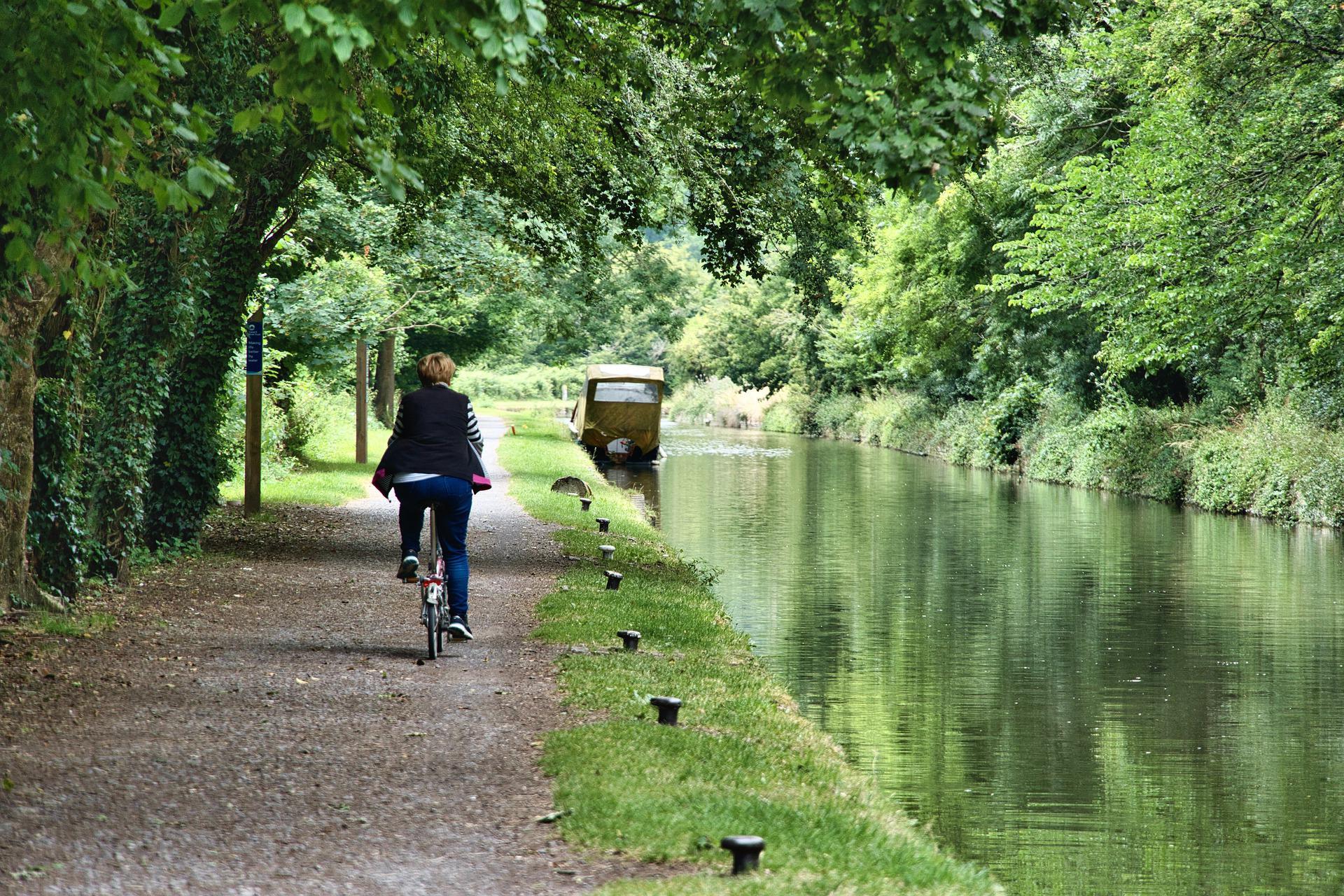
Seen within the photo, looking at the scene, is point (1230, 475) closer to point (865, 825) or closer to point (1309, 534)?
point (1309, 534)

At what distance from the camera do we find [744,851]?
5129mm

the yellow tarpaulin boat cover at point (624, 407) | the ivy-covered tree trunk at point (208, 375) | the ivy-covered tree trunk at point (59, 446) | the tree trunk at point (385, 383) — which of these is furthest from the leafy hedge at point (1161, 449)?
the ivy-covered tree trunk at point (59, 446)

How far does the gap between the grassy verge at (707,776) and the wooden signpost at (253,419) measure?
6985 millimetres

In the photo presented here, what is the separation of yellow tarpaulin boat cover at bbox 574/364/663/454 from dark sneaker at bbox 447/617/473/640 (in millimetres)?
35028

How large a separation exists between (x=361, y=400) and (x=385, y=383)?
10623mm

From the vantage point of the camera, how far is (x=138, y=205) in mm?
12562

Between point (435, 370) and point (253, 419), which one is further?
point (253, 419)

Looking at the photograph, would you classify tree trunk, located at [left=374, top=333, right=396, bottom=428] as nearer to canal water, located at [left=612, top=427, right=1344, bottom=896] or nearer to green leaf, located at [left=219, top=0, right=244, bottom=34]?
canal water, located at [left=612, top=427, right=1344, bottom=896]

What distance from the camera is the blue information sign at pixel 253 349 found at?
17578 mm

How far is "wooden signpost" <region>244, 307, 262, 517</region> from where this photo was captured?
694 inches

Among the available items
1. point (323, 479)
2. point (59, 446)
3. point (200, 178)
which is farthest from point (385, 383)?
point (200, 178)

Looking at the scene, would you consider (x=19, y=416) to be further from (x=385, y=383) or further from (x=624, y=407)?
(x=624, y=407)

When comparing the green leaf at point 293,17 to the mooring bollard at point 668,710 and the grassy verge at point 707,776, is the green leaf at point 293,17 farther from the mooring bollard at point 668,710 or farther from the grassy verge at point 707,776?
the mooring bollard at point 668,710

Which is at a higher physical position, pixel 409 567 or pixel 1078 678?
pixel 409 567
